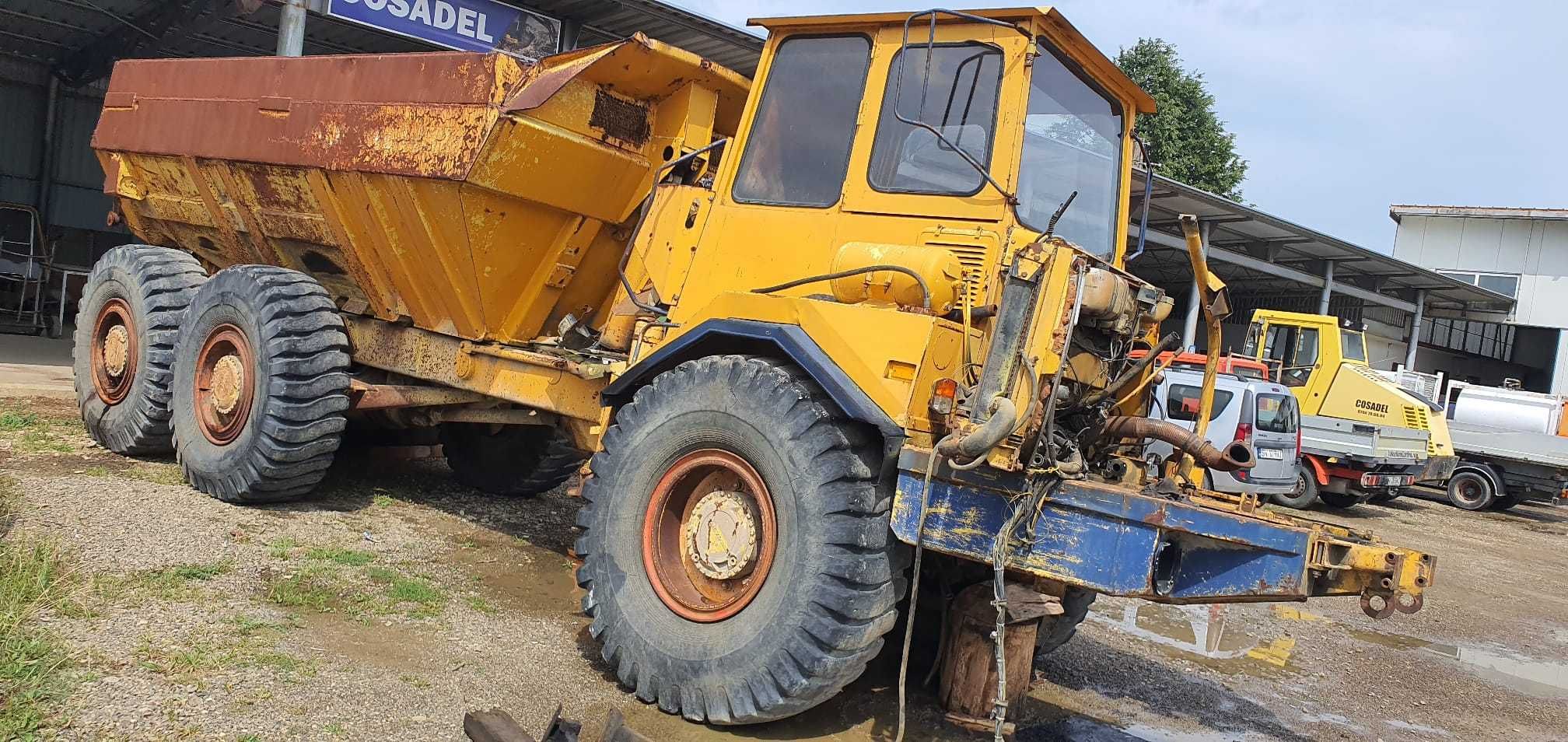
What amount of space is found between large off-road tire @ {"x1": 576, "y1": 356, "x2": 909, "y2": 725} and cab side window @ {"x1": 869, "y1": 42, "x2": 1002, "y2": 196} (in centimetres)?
92

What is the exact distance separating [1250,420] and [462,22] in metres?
9.37

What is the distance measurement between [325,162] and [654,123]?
185 centimetres

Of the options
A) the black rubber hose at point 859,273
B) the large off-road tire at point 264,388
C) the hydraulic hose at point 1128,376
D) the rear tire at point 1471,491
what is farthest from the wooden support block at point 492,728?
the rear tire at point 1471,491

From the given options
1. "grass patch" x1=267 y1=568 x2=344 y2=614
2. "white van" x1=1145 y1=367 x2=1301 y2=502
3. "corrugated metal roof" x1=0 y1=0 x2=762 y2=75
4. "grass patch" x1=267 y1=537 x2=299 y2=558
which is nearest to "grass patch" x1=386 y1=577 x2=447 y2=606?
"grass patch" x1=267 y1=568 x2=344 y2=614

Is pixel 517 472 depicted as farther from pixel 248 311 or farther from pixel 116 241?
pixel 116 241

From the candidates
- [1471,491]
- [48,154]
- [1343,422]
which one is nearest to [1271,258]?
[1471,491]

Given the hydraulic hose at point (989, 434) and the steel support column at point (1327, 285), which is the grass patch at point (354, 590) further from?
the steel support column at point (1327, 285)

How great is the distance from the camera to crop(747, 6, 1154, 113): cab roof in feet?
13.3

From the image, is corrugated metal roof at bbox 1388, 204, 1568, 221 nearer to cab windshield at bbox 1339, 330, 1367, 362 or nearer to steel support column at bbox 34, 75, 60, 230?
cab windshield at bbox 1339, 330, 1367, 362

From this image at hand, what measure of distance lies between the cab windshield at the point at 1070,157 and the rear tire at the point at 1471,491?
16107mm

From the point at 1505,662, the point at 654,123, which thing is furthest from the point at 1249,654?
the point at 654,123

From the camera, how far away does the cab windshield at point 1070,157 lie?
4.19 metres

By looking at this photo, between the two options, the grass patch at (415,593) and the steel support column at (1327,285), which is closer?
the grass patch at (415,593)

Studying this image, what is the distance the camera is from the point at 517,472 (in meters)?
7.32
